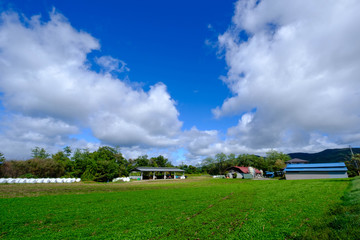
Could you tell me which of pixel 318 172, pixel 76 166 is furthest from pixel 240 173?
pixel 76 166

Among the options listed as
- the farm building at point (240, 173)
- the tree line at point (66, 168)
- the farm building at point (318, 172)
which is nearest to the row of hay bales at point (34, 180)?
the tree line at point (66, 168)

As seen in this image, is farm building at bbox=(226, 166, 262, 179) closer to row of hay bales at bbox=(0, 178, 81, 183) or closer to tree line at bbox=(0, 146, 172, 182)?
tree line at bbox=(0, 146, 172, 182)

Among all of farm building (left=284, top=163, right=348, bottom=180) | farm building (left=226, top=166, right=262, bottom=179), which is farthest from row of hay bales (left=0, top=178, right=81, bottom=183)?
farm building (left=284, top=163, right=348, bottom=180)

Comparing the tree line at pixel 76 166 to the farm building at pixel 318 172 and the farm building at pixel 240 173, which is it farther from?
the farm building at pixel 240 173

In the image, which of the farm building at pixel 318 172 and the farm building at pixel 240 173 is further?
the farm building at pixel 240 173

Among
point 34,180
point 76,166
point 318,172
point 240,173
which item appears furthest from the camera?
point 240,173

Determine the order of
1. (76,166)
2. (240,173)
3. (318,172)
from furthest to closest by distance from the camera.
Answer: (240,173)
(76,166)
(318,172)

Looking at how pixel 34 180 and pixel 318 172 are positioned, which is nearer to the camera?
pixel 34 180

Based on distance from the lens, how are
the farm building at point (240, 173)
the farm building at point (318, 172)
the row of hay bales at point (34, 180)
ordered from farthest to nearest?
the farm building at point (240, 173)
the farm building at point (318, 172)
the row of hay bales at point (34, 180)

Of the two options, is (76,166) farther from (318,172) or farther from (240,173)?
(318,172)

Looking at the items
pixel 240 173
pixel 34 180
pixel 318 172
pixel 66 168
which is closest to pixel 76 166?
pixel 66 168

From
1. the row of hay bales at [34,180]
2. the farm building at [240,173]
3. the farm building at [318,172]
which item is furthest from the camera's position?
the farm building at [240,173]

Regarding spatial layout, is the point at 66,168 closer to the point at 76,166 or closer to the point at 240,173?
the point at 76,166

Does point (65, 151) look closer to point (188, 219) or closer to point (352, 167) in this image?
point (188, 219)
